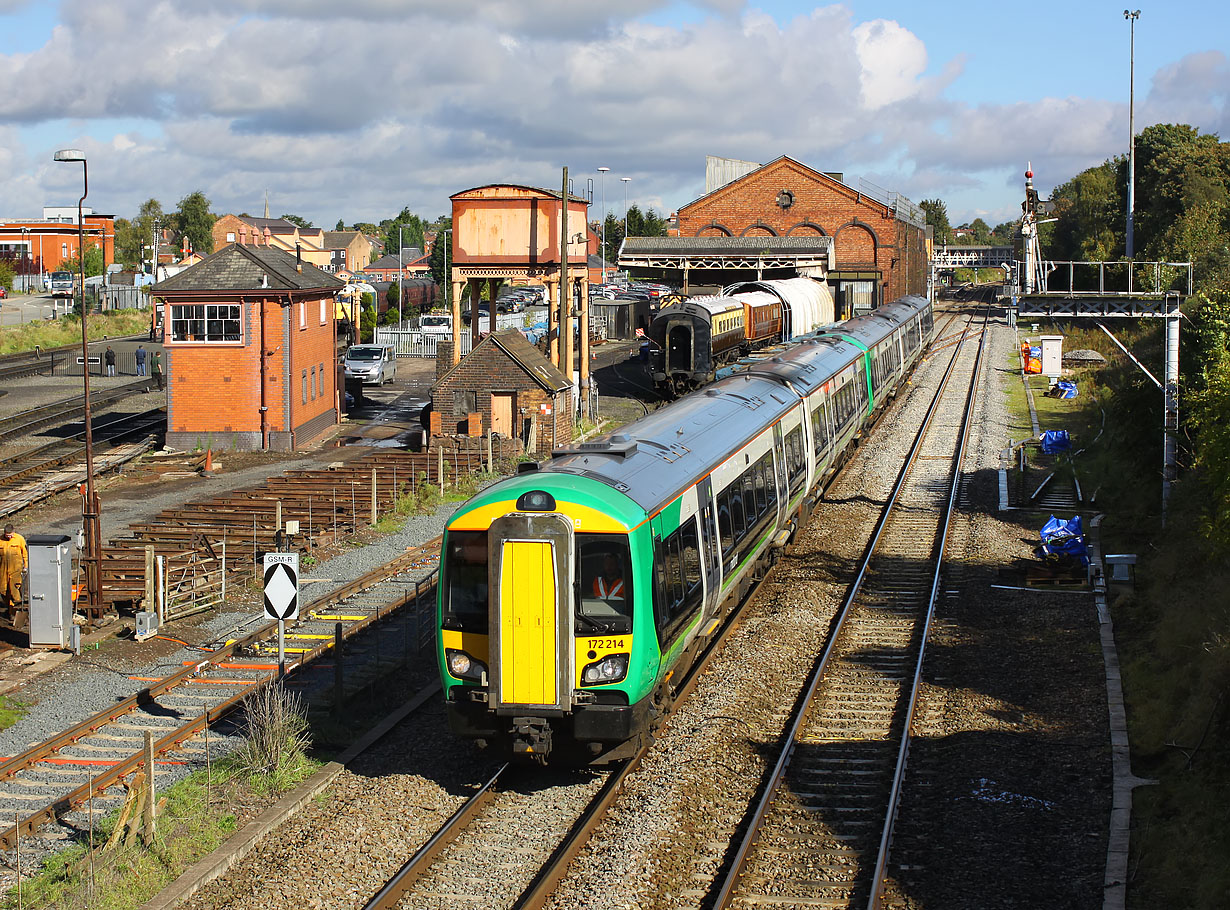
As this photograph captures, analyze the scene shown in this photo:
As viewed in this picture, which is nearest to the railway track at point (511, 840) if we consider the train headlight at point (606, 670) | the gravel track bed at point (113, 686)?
the train headlight at point (606, 670)

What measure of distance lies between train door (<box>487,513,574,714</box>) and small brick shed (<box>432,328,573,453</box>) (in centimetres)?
2250

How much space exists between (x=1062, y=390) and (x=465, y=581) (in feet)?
113

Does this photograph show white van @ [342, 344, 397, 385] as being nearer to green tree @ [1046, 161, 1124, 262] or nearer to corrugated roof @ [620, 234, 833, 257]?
corrugated roof @ [620, 234, 833, 257]

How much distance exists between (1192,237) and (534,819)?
42625 mm

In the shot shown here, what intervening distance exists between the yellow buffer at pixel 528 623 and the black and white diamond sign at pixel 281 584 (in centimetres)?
358

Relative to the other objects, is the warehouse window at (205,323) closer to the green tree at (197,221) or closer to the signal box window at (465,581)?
the signal box window at (465,581)

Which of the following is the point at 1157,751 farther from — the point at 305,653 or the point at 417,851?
the point at 305,653

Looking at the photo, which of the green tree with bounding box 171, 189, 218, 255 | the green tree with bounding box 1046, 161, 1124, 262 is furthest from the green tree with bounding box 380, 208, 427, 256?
the green tree with bounding box 1046, 161, 1124, 262

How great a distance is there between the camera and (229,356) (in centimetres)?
3381

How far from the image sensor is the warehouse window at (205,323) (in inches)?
1331

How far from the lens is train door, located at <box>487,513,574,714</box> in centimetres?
1035

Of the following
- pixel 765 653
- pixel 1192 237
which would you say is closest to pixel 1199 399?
pixel 765 653

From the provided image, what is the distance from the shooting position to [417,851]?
984 cm

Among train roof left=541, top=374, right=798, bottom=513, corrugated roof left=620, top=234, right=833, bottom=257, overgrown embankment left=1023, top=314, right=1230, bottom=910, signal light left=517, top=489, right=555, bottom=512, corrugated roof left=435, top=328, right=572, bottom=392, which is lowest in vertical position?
overgrown embankment left=1023, top=314, right=1230, bottom=910
